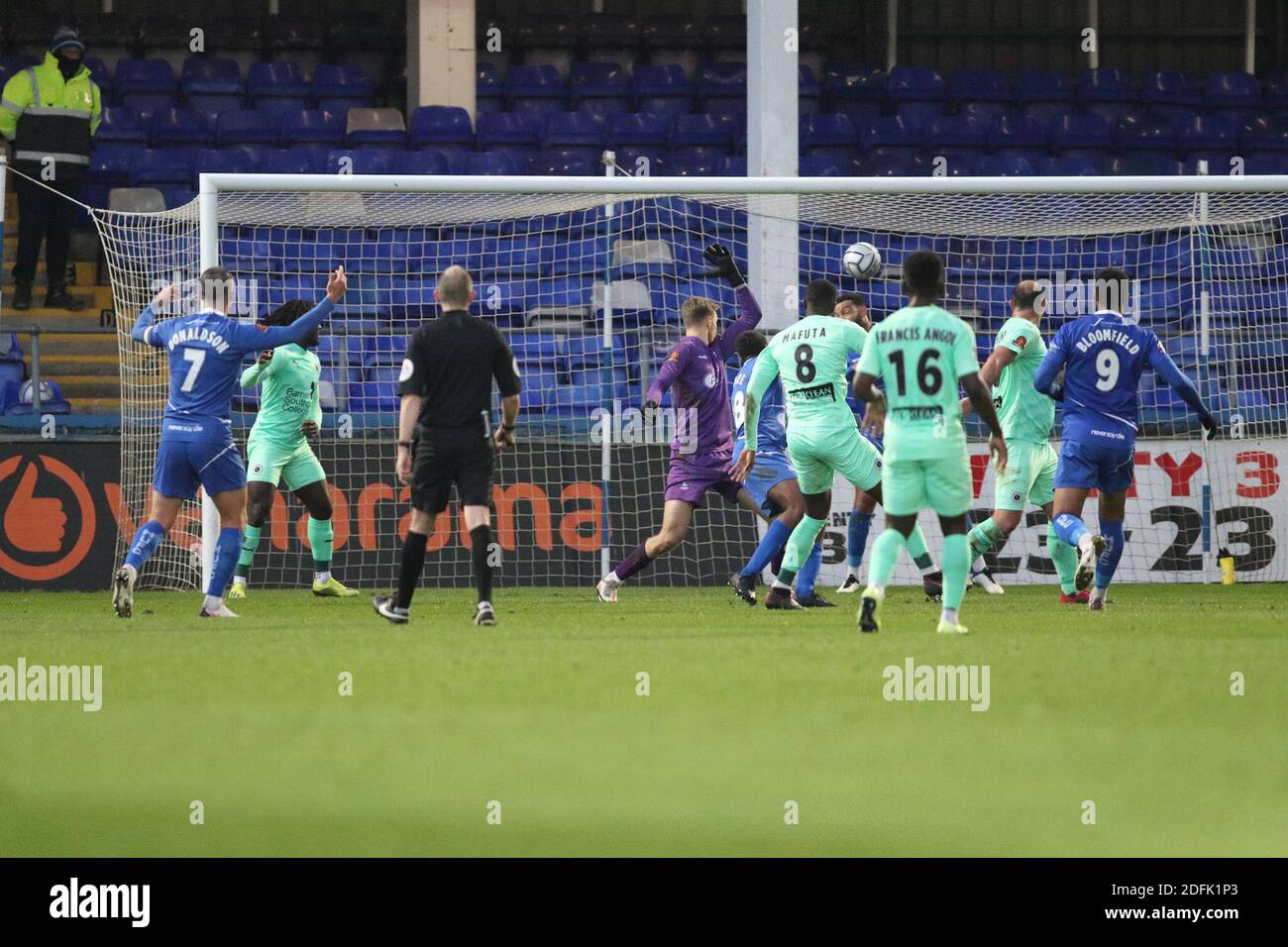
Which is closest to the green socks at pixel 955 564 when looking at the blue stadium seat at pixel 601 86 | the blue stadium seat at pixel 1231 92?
the blue stadium seat at pixel 601 86

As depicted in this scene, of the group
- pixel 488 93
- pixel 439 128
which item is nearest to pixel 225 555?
pixel 439 128

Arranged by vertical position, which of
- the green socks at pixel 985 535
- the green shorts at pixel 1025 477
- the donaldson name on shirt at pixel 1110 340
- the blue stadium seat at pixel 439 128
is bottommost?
the green socks at pixel 985 535

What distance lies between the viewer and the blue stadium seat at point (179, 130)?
21.8m

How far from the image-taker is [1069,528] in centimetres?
1205

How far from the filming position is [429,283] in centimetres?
1847

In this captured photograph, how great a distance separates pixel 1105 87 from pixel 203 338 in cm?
1665

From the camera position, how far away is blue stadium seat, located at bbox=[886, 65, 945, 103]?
24.1m

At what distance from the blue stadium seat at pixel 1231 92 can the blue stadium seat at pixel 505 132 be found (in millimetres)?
9846

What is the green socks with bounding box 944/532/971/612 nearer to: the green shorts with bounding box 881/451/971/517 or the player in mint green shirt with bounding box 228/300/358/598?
the green shorts with bounding box 881/451/971/517

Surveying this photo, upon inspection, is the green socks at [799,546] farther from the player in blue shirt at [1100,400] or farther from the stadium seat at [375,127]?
the stadium seat at [375,127]

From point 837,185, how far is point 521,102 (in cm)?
952

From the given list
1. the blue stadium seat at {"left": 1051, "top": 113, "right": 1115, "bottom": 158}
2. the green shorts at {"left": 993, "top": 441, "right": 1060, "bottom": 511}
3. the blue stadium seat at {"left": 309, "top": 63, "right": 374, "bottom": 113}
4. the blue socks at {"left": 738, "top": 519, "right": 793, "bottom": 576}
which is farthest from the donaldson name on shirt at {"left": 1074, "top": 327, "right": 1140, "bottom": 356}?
the blue stadium seat at {"left": 309, "top": 63, "right": 374, "bottom": 113}

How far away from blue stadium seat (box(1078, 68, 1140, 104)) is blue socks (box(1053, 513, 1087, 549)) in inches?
551

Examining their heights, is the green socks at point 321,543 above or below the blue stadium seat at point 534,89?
below
